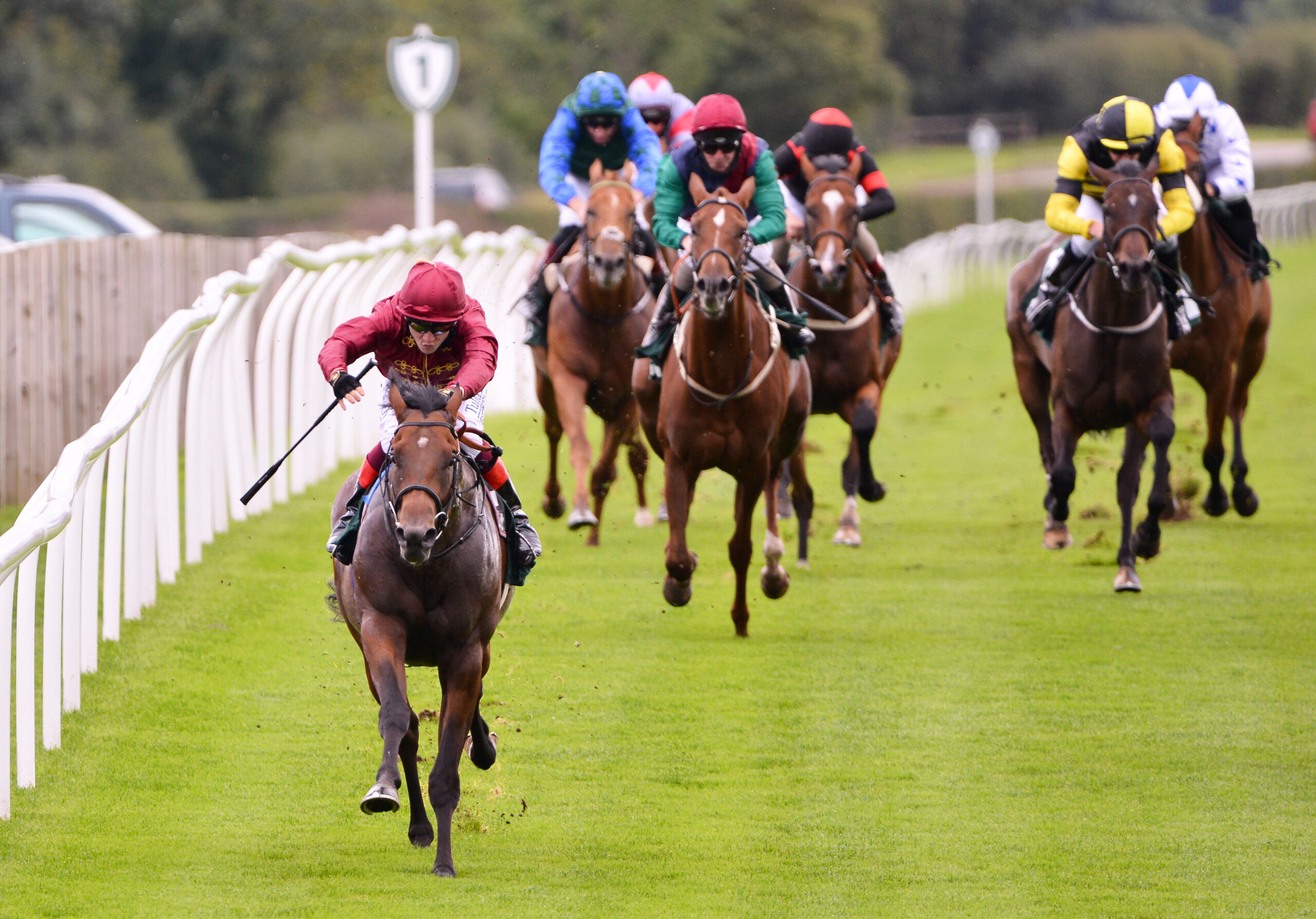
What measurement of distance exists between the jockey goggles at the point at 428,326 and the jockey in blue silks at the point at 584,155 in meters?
4.30

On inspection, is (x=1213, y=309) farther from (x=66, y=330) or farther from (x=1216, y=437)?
(x=66, y=330)

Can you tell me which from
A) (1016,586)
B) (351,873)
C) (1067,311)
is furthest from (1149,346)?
(351,873)

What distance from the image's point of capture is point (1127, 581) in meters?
9.09

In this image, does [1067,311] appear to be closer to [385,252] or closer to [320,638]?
[320,638]

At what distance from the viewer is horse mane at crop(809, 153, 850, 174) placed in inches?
401

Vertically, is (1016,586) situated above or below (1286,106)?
below

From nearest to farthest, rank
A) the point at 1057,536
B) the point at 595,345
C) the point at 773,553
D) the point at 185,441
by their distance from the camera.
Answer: the point at 773,553 → the point at 185,441 → the point at 595,345 → the point at 1057,536

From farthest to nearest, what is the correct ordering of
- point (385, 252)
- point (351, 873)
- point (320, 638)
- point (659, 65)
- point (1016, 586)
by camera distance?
point (659, 65)
point (385, 252)
point (1016, 586)
point (320, 638)
point (351, 873)

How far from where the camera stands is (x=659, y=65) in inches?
1939

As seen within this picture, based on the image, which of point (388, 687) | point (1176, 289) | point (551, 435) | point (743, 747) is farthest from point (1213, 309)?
point (388, 687)

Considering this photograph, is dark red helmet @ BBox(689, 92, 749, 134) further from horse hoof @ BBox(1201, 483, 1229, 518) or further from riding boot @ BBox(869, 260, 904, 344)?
horse hoof @ BBox(1201, 483, 1229, 518)

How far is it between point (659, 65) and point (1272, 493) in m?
38.0

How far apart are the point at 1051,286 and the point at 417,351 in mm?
4747

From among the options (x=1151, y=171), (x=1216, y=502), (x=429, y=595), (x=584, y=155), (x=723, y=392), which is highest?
(x=584, y=155)
